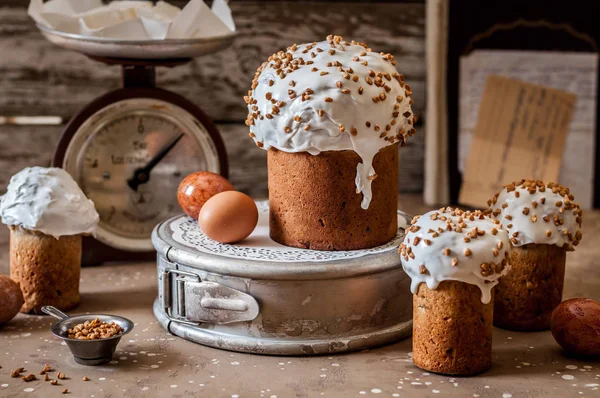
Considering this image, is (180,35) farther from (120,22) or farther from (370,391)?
(370,391)

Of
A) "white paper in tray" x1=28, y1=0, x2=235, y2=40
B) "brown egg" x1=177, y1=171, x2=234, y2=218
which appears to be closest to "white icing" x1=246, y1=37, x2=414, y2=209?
"brown egg" x1=177, y1=171, x2=234, y2=218

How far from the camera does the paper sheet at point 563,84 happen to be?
2.51 metres

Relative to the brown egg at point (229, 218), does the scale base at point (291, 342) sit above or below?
below

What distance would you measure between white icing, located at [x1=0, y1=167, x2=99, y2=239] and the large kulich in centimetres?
41

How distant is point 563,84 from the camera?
253 cm

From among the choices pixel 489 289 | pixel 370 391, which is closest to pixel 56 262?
pixel 370 391

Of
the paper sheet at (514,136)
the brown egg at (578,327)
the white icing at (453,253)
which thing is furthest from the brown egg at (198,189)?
the paper sheet at (514,136)

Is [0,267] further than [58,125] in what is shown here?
No

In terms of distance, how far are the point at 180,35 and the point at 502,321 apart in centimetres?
93

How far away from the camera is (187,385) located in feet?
4.78

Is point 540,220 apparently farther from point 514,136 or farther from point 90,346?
point 514,136

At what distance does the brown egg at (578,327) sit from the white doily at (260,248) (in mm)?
328

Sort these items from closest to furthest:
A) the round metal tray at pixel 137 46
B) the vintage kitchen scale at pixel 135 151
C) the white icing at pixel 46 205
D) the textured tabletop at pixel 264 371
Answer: the textured tabletop at pixel 264 371 < the white icing at pixel 46 205 < the round metal tray at pixel 137 46 < the vintage kitchen scale at pixel 135 151

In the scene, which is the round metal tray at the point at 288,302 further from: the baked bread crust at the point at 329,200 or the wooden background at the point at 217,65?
the wooden background at the point at 217,65
